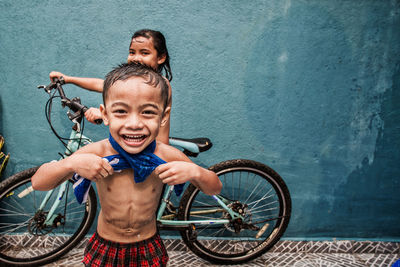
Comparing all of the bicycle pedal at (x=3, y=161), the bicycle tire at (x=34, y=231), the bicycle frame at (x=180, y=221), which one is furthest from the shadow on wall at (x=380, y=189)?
the bicycle pedal at (x=3, y=161)

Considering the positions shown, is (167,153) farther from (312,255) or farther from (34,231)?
(312,255)

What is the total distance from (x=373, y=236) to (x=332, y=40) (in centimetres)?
202

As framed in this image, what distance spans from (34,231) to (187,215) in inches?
57.7

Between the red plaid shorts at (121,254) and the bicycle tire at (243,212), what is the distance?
0.84 metres

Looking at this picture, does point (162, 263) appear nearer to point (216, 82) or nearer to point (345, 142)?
point (216, 82)

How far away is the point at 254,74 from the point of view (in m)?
2.45

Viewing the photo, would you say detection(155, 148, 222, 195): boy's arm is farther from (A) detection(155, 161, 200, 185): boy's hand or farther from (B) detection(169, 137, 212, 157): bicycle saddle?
(B) detection(169, 137, 212, 157): bicycle saddle

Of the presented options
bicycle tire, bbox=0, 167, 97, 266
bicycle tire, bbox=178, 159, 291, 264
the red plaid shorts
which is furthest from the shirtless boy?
bicycle tire, bbox=0, 167, 97, 266

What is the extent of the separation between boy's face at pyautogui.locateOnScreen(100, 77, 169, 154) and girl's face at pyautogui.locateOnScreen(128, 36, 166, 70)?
82 centimetres

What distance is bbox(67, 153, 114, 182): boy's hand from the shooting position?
115 cm

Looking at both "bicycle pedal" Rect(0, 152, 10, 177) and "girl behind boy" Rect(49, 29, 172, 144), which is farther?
"bicycle pedal" Rect(0, 152, 10, 177)

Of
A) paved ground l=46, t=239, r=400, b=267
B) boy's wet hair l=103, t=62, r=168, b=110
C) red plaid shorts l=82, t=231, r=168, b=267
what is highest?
boy's wet hair l=103, t=62, r=168, b=110

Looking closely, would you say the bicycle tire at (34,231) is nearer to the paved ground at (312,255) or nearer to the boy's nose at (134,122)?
the paved ground at (312,255)

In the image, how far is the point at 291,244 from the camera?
→ 2.78 meters
